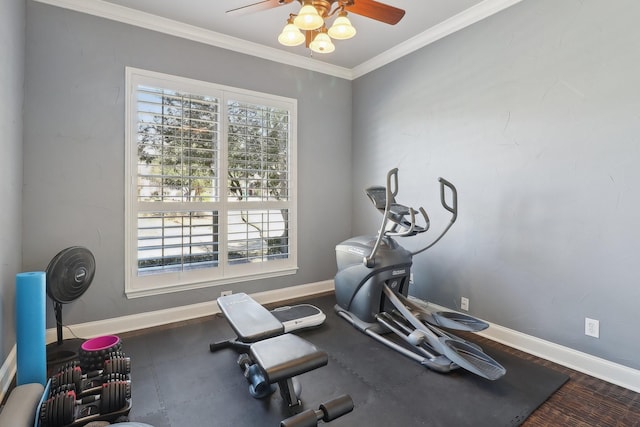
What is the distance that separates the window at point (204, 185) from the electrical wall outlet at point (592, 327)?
2.89 m

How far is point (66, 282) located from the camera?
8.24ft

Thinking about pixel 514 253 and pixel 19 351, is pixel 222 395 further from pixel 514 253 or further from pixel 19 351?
pixel 514 253

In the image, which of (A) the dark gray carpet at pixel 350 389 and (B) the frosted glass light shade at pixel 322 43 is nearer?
(A) the dark gray carpet at pixel 350 389

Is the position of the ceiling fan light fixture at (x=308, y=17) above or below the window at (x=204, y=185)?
above

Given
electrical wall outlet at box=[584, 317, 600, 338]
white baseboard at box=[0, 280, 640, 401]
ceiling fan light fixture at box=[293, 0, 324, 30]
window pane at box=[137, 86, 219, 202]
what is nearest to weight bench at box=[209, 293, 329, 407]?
white baseboard at box=[0, 280, 640, 401]

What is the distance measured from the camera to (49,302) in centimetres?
276

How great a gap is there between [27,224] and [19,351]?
114 centimetres

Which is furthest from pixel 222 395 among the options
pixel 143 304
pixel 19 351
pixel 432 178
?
pixel 432 178

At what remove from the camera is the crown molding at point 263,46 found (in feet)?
9.48

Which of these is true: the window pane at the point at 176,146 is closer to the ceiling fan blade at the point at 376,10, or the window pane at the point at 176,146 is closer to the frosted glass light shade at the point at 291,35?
the frosted glass light shade at the point at 291,35

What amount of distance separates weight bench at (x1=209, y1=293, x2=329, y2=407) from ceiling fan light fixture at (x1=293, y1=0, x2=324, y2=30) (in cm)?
194

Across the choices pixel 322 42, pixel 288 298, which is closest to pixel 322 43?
pixel 322 42

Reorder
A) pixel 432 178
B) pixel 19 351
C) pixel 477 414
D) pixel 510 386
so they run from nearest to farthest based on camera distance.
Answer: pixel 477 414 < pixel 19 351 < pixel 510 386 < pixel 432 178

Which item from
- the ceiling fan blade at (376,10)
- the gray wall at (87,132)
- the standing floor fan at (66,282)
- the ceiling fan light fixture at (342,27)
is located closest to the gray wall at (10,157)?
the gray wall at (87,132)
